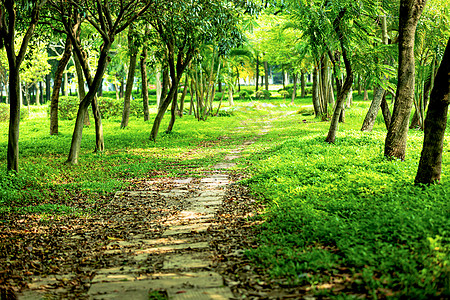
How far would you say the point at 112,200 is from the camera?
671 cm

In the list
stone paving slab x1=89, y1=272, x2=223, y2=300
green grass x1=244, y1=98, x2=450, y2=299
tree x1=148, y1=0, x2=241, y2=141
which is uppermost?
tree x1=148, y1=0, x2=241, y2=141

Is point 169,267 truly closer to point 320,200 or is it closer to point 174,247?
point 174,247

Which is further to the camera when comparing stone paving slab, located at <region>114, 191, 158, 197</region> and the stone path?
stone paving slab, located at <region>114, 191, 158, 197</region>

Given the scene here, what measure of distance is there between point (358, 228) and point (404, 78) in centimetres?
451

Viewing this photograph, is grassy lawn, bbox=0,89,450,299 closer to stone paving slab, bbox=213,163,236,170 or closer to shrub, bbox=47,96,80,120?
stone paving slab, bbox=213,163,236,170

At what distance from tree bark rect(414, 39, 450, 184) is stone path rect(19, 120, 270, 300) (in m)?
3.16

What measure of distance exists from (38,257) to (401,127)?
22.3 ft

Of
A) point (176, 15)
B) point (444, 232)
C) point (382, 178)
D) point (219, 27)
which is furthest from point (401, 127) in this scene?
point (176, 15)

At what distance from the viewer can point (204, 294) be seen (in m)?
3.29

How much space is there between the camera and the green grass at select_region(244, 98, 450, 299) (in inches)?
126

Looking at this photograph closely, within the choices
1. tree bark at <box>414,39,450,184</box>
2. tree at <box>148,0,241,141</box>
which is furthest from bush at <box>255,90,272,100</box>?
tree bark at <box>414,39,450,184</box>

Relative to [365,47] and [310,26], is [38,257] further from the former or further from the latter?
[365,47]

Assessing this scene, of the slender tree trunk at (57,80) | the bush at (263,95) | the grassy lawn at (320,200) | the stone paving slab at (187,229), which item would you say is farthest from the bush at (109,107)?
the bush at (263,95)

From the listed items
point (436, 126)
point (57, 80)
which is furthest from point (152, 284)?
point (57, 80)
